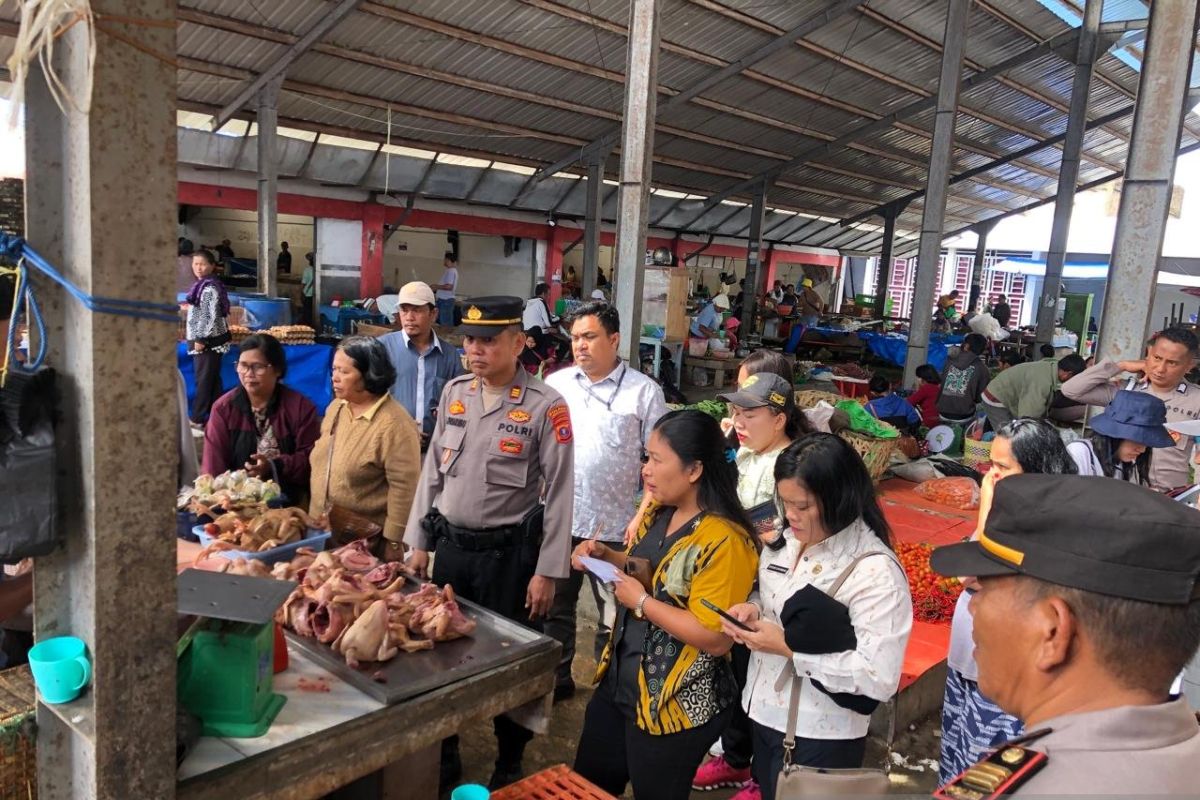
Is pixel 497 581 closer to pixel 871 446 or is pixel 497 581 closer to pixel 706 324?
pixel 871 446

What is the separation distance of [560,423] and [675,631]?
1.10 metres

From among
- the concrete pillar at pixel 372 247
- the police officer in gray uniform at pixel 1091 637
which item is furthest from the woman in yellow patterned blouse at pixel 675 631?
the concrete pillar at pixel 372 247

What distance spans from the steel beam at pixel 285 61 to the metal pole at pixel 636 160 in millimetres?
4989

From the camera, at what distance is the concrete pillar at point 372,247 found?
52.9ft

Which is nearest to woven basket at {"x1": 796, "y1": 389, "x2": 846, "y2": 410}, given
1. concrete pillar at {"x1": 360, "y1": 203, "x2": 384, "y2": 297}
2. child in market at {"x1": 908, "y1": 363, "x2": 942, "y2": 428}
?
child in market at {"x1": 908, "y1": 363, "x2": 942, "y2": 428}

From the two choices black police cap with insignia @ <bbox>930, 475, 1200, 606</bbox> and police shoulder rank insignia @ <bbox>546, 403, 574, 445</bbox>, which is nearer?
black police cap with insignia @ <bbox>930, 475, 1200, 606</bbox>

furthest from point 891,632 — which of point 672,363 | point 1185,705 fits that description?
point 672,363

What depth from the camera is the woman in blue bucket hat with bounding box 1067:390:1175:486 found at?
372 centimetres

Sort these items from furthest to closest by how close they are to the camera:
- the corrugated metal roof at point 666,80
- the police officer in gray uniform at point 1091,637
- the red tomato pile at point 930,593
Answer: the corrugated metal roof at point 666,80 < the red tomato pile at point 930,593 < the police officer in gray uniform at point 1091,637

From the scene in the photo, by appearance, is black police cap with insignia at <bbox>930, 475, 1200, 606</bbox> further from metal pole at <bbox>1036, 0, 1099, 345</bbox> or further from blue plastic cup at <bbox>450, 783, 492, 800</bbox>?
metal pole at <bbox>1036, 0, 1099, 345</bbox>

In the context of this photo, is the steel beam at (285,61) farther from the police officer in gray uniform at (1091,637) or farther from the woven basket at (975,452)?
the police officer in gray uniform at (1091,637)

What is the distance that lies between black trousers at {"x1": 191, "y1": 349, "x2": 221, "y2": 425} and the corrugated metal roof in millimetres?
4516

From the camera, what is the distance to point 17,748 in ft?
5.92

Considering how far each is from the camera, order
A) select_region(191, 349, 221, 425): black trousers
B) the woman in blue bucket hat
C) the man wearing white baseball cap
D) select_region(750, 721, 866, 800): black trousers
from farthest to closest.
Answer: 1. select_region(191, 349, 221, 425): black trousers
2. the man wearing white baseball cap
3. the woman in blue bucket hat
4. select_region(750, 721, 866, 800): black trousers
